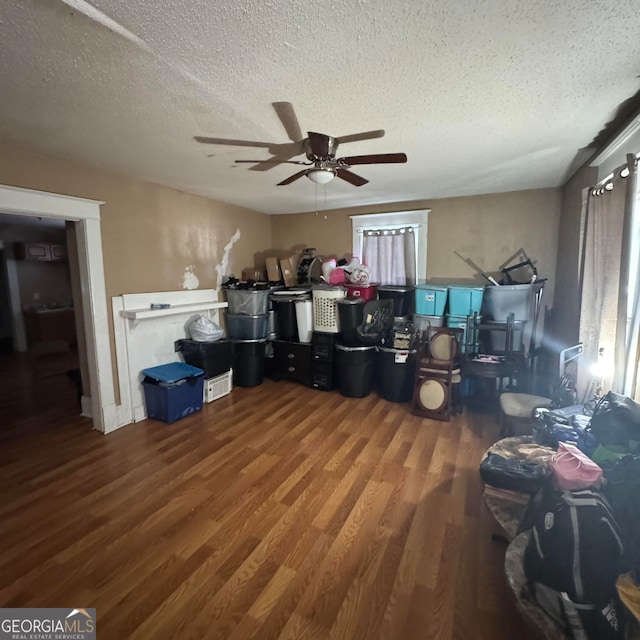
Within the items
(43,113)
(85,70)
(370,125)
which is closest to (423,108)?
(370,125)

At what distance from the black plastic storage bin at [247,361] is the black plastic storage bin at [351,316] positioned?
1057 millimetres

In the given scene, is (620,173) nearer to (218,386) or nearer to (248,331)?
(248,331)

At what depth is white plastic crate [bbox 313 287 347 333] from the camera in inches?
144

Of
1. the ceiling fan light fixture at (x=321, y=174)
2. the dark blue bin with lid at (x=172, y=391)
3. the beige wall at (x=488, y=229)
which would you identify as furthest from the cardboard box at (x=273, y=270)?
the ceiling fan light fixture at (x=321, y=174)

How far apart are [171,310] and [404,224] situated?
2986mm

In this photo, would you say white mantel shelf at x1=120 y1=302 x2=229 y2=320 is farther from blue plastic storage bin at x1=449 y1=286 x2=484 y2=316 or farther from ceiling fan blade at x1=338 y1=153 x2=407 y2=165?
blue plastic storage bin at x1=449 y1=286 x2=484 y2=316

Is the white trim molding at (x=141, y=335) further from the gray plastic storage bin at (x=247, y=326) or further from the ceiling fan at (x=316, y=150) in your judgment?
the ceiling fan at (x=316, y=150)

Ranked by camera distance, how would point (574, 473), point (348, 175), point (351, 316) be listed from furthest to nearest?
1. point (351, 316)
2. point (348, 175)
3. point (574, 473)

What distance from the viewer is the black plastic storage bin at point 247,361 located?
3840 mm

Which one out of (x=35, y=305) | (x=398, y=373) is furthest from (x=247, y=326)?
(x=35, y=305)

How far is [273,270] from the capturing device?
4.56 meters

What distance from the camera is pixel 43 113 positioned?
5.71 ft

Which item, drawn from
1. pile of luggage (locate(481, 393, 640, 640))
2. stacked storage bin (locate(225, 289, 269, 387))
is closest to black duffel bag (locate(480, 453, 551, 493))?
pile of luggage (locate(481, 393, 640, 640))

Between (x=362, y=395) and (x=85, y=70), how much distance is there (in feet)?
10.8
